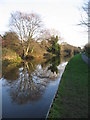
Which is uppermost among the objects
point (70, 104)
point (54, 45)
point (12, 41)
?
point (54, 45)

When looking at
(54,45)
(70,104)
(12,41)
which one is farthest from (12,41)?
(70,104)

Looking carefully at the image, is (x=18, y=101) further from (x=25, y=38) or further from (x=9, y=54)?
(x=25, y=38)

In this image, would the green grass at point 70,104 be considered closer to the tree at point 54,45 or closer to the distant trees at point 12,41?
the distant trees at point 12,41

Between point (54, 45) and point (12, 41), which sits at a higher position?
point (54, 45)

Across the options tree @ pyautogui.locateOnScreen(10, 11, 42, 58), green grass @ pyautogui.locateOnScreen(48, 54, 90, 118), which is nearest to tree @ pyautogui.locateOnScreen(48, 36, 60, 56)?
tree @ pyautogui.locateOnScreen(10, 11, 42, 58)

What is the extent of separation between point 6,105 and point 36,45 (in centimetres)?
3075

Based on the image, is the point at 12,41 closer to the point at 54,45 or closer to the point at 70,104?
the point at 54,45

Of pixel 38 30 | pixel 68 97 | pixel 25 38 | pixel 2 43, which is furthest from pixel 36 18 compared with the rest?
pixel 68 97

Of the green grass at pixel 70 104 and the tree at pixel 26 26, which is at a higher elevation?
the tree at pixel 26 26

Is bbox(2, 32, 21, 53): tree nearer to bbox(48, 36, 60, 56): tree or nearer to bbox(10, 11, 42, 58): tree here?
bbox(10, 11, 42, 58): tree

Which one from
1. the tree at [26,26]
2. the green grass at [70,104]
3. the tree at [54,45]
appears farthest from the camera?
the tree at [54,45]

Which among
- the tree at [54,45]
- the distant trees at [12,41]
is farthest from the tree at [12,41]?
the tree at [54,45]

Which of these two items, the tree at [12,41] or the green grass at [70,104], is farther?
the tree at [12,41]

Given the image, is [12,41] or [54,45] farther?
[54,45]
